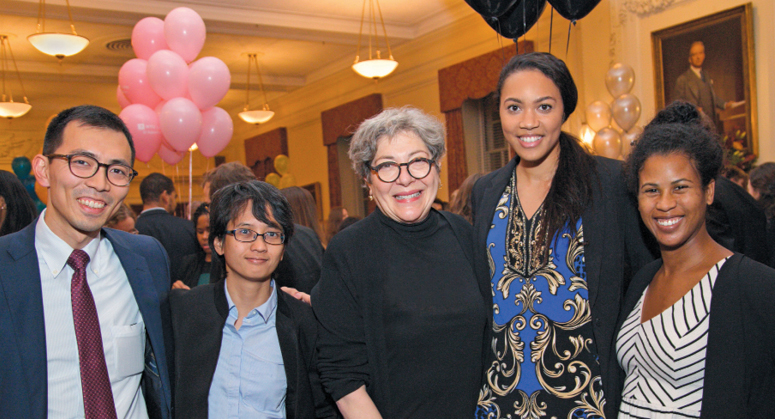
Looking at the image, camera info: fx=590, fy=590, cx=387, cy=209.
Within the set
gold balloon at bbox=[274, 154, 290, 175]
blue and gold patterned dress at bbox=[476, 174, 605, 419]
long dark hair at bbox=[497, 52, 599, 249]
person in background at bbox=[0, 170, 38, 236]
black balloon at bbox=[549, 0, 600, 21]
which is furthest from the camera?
gold balloon at bbox=[274, 154, 290, 175]

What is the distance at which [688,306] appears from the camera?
1.59 m

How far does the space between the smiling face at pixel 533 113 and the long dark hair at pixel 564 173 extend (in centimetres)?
2

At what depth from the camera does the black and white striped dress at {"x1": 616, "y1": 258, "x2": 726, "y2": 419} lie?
1.53 m

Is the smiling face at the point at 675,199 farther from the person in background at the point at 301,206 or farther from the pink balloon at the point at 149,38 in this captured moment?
the pink balloon at the point at 149,38

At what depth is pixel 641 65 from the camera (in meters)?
6.54

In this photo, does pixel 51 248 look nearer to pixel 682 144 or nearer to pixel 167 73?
→ pixel 682 144

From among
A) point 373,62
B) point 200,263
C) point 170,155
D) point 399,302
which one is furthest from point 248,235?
point 373,62

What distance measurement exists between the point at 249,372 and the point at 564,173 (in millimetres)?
1195

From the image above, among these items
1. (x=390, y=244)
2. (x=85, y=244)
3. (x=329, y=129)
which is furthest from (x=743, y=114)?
(x=329, y=129)

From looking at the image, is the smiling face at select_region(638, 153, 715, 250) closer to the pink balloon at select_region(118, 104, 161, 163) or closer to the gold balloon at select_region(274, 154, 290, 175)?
the pink balloon at select_region(118, 104, 161, 163)

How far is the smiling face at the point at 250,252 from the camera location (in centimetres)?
196

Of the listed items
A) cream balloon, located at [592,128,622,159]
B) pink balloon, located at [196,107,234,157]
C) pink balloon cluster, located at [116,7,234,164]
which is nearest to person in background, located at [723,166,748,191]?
cream balloon, located at [592,128,622,159]

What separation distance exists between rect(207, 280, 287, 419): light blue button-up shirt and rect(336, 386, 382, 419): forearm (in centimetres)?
35

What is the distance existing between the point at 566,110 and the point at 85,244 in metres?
1.55
